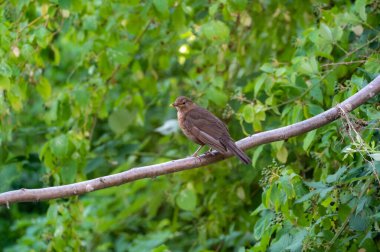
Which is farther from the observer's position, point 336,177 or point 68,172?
point 68,172

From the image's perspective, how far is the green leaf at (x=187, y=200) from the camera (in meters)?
6.62

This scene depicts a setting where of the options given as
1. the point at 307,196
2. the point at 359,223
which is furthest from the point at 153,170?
the point at 359,223

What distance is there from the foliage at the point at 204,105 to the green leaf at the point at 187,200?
2 centimetres

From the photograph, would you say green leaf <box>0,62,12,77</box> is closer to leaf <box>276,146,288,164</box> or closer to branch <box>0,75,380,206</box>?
branch <box>0,75,380,206</box>

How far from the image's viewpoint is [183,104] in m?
6.22

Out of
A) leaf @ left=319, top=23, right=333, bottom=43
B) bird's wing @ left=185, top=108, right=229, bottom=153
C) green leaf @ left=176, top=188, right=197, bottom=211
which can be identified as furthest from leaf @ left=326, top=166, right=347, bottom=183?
green leaf @ left=176, top=188, right=197, bottom=211

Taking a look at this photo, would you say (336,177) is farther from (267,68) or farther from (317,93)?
(267,68)

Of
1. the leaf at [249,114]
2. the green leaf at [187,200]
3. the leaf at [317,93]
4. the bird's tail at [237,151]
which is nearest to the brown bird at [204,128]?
the bird's tail at [237,151]

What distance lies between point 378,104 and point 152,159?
330cm

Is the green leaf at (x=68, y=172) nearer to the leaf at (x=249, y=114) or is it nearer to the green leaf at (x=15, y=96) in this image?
the green leaf at (x=15, y=96)

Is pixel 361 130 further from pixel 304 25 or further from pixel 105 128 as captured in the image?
pixel 105 128

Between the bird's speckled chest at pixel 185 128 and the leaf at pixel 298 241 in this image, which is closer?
the leaf at pixel 298 241

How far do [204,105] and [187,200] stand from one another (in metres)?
0.79

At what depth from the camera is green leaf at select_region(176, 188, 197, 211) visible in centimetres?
662
